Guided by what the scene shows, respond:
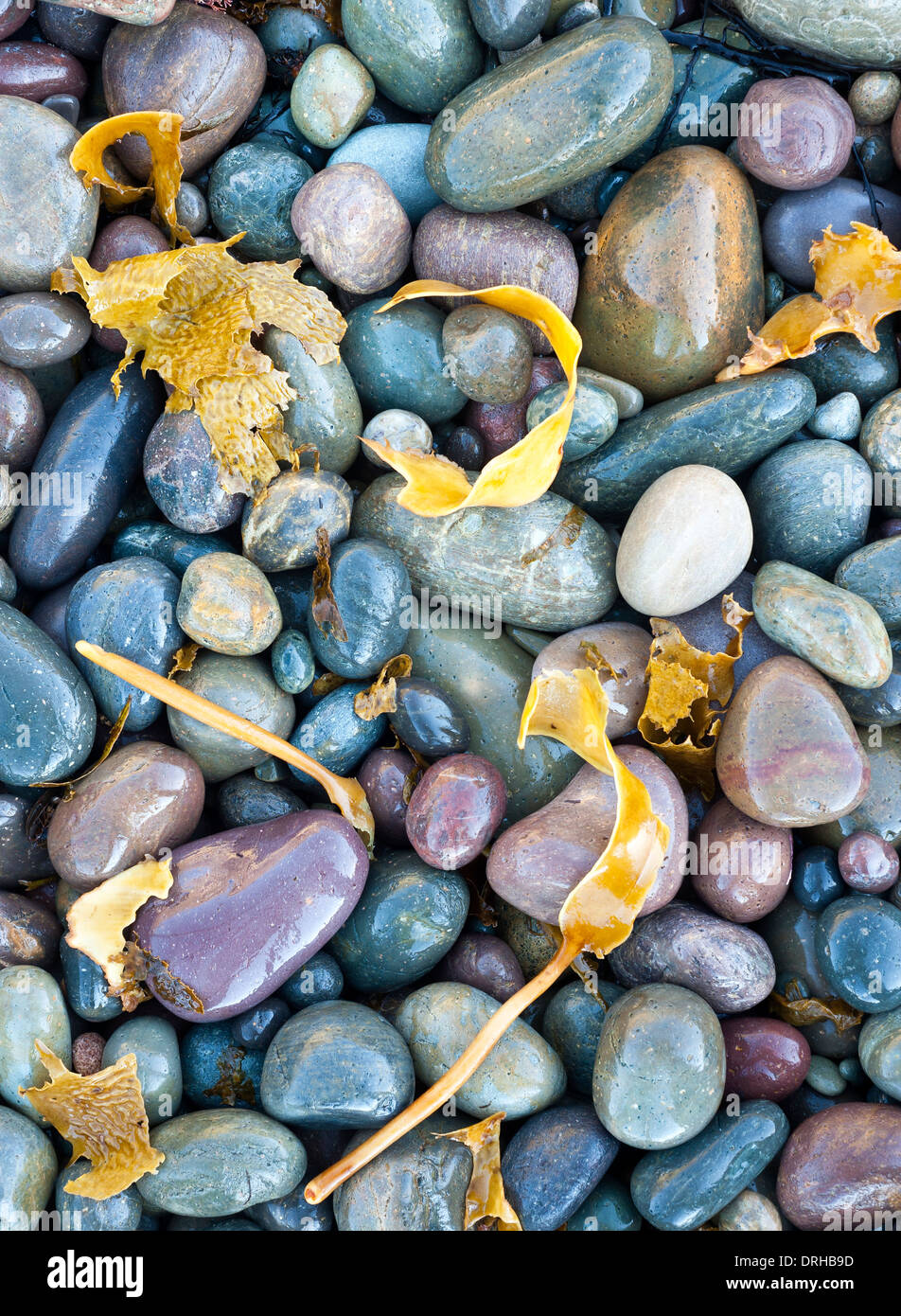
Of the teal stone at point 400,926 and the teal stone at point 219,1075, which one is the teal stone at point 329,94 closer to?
the teal stone at point 400,926

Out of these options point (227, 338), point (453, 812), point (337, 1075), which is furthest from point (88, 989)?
point (227, 338)

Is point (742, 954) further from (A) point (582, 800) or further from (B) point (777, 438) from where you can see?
(B) point (777, 438)

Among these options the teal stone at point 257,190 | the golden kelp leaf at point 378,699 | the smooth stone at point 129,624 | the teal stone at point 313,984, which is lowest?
the teal stone at point 313,984

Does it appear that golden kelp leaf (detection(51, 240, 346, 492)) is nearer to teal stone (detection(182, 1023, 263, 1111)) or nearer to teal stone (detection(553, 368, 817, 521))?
teal stone (detection(553, 368, 817, 521))

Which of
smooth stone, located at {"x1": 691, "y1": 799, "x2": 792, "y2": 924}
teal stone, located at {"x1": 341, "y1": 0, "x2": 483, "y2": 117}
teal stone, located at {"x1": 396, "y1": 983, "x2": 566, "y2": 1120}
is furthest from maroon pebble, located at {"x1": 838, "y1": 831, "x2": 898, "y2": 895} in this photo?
teal stone, located at {"x1": 341, "y1": 0, "x2": 483, "y2": 117}

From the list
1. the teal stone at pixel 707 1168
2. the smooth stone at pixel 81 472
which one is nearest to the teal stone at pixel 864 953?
the teal stone at pixel 707 1168

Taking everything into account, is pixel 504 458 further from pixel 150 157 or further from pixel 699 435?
pixel 150 157

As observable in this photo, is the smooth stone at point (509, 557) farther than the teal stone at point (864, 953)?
Yes
